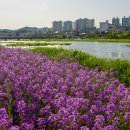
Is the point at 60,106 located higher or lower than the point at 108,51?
higher

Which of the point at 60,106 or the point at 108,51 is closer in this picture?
the point at 60,106

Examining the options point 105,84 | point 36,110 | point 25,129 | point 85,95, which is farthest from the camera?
point 105,84

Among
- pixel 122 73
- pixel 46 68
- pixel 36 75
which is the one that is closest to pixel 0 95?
pixel 36 75

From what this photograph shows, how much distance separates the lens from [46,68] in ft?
36.2

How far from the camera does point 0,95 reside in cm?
700

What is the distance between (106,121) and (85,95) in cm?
183

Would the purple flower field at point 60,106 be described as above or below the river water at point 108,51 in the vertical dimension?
above

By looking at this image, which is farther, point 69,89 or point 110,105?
point 69,89

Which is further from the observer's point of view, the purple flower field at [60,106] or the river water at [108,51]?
the river water at [108,51]

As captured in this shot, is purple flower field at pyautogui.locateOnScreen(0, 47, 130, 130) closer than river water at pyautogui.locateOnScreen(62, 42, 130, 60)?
Yes

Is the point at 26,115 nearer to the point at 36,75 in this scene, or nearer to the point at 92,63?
the point at 36,75

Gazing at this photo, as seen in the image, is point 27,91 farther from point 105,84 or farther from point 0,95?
point 105,84

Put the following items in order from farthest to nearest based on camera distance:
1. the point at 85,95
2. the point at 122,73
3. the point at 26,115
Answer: the point at 122,73 → the point at 85,95 → the point at 26,115

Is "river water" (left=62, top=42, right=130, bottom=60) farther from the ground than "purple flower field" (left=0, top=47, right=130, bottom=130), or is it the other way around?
"purple flower field" (left=0, top=47, right=130, bottom=130)
